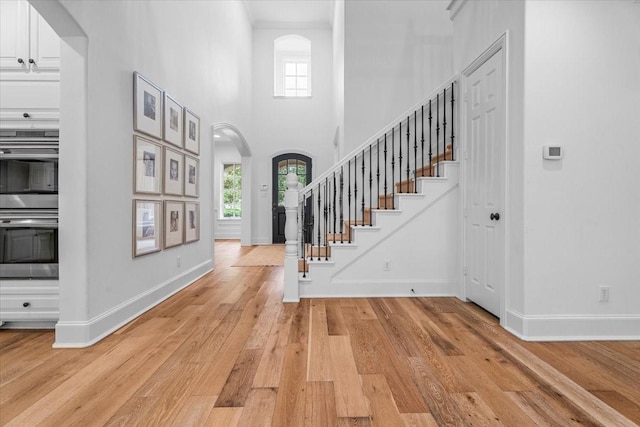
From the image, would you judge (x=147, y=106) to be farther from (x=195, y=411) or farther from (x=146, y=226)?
(x=195, y=411)

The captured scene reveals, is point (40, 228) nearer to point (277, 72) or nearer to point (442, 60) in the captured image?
point (442, 60)

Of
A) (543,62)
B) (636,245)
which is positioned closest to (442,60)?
(543,62)

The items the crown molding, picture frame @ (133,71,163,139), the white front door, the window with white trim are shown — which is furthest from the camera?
the window with white trim

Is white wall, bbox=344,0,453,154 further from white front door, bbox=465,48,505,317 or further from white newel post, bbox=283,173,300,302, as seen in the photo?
white newel post, bbox=283,173,300,302

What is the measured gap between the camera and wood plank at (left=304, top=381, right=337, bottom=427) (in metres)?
1.52

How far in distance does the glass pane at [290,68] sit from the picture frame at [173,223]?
6.55 metres

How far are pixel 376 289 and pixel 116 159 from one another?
2.77 m

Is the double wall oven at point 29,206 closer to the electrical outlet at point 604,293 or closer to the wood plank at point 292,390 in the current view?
the wood plank at point 292,390

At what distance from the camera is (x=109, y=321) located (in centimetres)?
262

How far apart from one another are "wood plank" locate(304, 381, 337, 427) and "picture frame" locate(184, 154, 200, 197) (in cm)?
312

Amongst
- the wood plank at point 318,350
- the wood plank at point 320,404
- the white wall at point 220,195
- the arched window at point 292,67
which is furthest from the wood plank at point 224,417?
the white wall at point 220,195

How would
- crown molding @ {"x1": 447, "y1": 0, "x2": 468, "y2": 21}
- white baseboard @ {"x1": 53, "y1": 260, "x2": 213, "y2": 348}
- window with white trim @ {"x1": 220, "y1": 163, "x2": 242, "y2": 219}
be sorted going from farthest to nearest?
1. window with white trim @ {"x1": 220, "y1": 163, "x2": 242, "y2": 219}
2. crown molding @ {"x1": 447, "y1": 0, "x2": 468, "y2": 21}
3. white baseboard @ {"x1": 53, "y1": 260, "x2": 213, "y2": 348}

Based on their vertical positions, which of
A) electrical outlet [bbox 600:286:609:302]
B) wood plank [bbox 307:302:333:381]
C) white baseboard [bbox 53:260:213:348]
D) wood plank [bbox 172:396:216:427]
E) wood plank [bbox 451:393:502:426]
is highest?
electrical outlet [bbox 600:286:609:302]

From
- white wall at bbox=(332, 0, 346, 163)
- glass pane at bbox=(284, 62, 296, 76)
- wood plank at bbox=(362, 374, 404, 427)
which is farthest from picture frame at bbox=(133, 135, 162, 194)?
glass pane at bbox=(284, 62, 296, 76)
